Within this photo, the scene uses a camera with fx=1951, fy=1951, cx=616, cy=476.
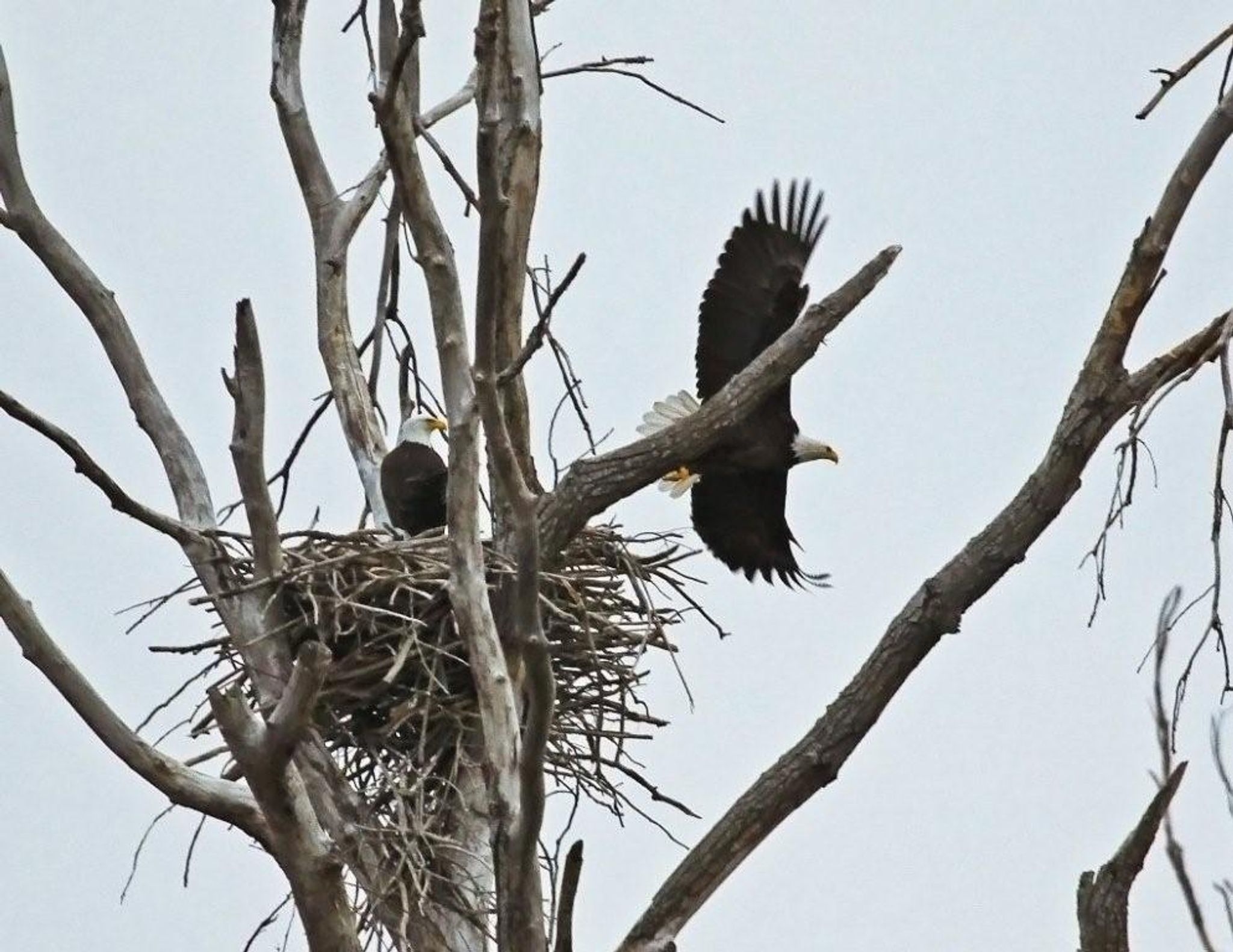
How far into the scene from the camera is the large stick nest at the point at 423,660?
4945mm

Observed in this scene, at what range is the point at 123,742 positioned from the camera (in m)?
4.15

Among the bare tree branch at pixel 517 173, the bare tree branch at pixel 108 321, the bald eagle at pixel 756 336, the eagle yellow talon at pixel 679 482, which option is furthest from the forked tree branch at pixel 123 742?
the eagle yellow talon at pixel 679 482

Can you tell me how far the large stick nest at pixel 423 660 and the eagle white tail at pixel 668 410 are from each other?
1.62 metres

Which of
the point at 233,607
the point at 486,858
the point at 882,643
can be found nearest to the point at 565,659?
the point at 486,858

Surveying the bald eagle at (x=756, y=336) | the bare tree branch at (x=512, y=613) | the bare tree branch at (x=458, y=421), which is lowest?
the bare tree branch at (x=512, y=613)

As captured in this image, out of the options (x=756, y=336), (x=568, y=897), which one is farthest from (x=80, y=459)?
(x=756, y=336)

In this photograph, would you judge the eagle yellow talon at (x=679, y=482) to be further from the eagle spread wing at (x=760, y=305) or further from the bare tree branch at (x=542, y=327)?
the bare tree branch at (x=542, y=327)

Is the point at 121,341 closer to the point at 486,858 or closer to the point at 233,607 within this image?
the point at 233,607

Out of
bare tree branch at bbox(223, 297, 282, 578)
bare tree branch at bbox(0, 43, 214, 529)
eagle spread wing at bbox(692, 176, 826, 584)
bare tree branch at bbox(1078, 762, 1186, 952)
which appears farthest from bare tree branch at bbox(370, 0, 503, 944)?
eagle spread wing at bbox(692, 176, 826, 584)

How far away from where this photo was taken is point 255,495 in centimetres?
432

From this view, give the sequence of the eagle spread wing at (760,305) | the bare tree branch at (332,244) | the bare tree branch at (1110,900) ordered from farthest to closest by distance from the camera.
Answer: the eagle spread wing at (760,305)
the bare tree branch at (332,244)
the bare tree branch at (1110,900)

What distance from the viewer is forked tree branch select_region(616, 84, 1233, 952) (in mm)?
4004

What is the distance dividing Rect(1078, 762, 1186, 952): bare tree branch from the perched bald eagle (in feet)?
11.3

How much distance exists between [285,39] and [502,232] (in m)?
2.79
